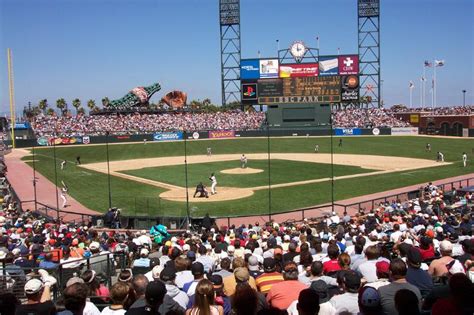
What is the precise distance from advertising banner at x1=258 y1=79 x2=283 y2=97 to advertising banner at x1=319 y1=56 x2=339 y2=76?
8.86 metres

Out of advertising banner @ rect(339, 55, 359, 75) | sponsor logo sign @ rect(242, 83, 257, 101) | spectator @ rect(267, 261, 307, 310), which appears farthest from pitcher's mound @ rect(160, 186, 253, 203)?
advertising banner @ rect(339, 55, 359, 75)

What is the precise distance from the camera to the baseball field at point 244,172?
32.4 m

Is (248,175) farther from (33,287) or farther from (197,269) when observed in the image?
(33,287)

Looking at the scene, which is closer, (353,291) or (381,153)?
(353,291)

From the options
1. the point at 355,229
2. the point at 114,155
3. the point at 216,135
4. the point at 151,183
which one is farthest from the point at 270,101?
the point at 355,229

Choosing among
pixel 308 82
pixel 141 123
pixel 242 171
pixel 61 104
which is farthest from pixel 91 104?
pixel 242 171

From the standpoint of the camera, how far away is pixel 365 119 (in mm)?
97875

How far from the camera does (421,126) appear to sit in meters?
91.8

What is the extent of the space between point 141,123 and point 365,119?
4605cm

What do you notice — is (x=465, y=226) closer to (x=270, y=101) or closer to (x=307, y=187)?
(x=307, y=187)

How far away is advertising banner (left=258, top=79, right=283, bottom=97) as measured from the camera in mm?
89562

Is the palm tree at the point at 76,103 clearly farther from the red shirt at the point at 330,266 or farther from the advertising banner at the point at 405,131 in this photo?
the red shirt at the point at 330,266

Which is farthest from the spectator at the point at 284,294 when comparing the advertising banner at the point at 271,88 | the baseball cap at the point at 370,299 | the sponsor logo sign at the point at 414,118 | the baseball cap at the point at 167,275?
the sponsor logo sign at the point at 414,118

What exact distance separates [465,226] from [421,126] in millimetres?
83409
